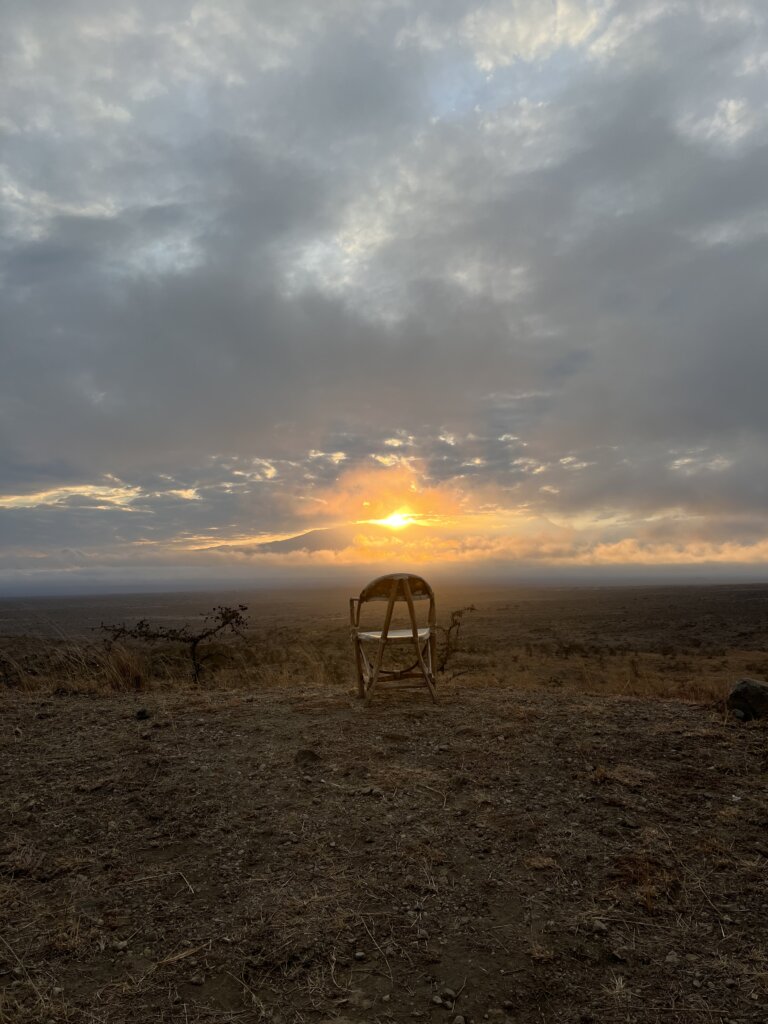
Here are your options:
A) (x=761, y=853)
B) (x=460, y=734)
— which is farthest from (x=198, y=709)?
(x=761, y=853)

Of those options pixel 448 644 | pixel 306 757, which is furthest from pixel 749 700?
pixel 448 644

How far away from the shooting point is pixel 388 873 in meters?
3.44

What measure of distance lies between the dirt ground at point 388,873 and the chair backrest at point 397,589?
143cm

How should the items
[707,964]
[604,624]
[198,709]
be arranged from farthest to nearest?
[604,624] < [198,709] < [707,964]

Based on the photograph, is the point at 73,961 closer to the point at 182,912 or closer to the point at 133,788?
the point at 182,912

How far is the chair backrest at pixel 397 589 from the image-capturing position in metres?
6.81

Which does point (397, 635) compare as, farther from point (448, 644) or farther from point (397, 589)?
point (448, 644)

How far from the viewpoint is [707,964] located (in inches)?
106

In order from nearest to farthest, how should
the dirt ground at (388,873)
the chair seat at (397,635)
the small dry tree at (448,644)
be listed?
the dirt ground at (388,873), the chair seat at (397,635), the small dry tree at (448,644)

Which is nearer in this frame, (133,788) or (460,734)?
(133,788)

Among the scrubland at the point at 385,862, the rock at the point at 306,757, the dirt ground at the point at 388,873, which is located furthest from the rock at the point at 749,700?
the rock at the point at 306,757

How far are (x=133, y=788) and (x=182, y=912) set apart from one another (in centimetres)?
170

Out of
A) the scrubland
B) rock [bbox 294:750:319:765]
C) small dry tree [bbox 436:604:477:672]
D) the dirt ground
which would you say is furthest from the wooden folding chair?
small dry tree [bbox 436:604:477:672]

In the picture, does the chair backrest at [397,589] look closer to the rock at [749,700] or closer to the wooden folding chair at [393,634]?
the wooden folding chair at [393,634]
